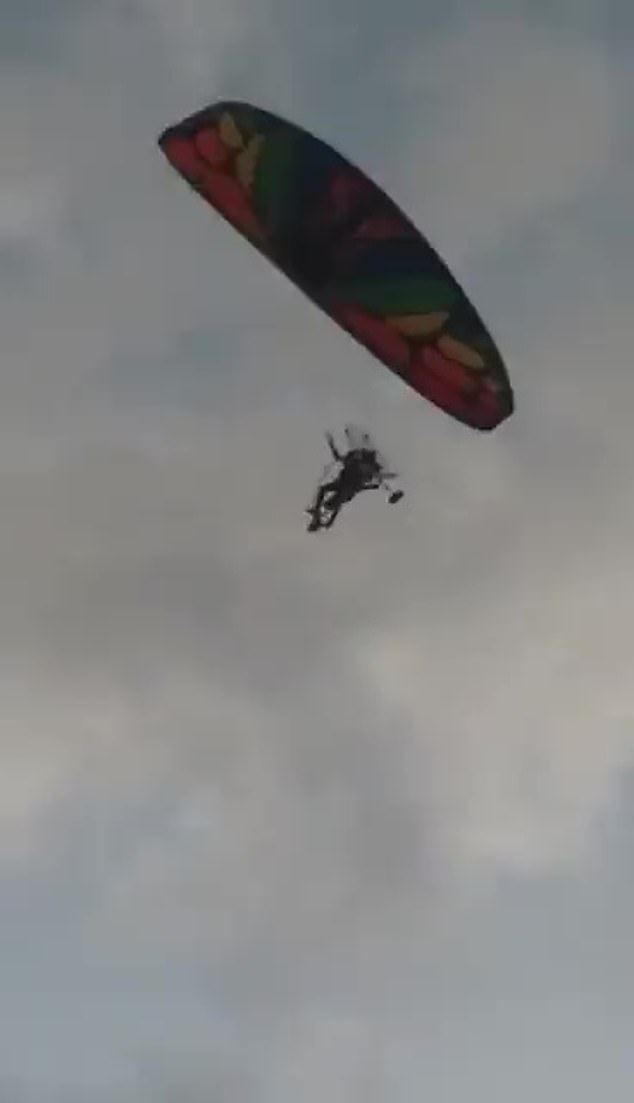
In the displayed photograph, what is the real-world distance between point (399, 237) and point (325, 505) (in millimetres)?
7506

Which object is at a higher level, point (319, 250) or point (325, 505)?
point (319, 250)

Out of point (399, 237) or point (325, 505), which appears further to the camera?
point (325, 505)

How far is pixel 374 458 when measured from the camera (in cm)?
4953

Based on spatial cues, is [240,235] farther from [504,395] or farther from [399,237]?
[504,395]

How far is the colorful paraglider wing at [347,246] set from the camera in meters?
46.7

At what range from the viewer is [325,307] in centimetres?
4762

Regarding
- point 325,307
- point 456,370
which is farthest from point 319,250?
point 456,370

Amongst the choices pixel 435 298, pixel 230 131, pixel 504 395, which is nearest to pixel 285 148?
pixel 230 131

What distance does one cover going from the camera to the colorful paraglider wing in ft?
153

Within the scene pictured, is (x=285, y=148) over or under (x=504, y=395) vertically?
over

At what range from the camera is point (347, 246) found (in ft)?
155

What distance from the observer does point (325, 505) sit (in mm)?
50219

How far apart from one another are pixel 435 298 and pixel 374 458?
4.53 metres

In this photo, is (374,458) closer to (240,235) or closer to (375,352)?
(375,352)
